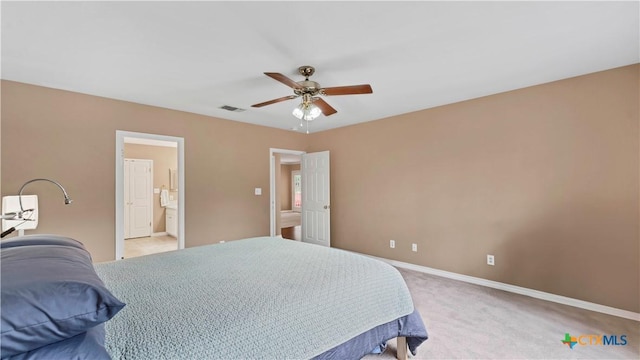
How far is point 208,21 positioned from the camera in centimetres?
188

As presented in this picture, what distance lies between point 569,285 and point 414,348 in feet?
7.13

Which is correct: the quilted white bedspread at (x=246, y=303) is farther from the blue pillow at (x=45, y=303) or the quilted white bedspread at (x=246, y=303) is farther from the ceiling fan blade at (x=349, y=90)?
the ceiling fan blade at (x=349, y=90)

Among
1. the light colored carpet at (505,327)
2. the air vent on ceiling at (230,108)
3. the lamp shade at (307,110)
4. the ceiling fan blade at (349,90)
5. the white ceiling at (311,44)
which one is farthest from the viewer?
the air vent on ceiling at (230,108)

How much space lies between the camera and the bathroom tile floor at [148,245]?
5.04m

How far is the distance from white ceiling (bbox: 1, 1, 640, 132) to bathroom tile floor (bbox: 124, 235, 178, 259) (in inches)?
121

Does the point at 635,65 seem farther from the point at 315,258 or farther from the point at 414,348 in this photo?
the point at 315,258

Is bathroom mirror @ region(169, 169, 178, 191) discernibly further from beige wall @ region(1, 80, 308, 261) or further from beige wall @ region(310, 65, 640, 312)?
beige wall @ region(310, 65, 640, 312)

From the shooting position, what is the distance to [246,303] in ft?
4.48

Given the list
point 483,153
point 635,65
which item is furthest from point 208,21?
point 635,65

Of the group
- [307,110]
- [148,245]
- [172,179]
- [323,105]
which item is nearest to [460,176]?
[323,105]

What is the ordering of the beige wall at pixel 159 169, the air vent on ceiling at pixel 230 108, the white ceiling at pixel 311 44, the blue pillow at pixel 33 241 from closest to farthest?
the blue pillow at pixel 33 241, the white ceiling at pixel 311 44, the air vent on ceiling at pixel 230 108, the beige wall at pixel 159 169

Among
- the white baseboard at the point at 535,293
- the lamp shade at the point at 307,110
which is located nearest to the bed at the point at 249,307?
the lamp shade at the point at 307,110

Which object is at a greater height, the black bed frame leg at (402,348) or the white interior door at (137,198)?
the white interior door at (137,198)

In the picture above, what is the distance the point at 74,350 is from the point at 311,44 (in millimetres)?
2203
